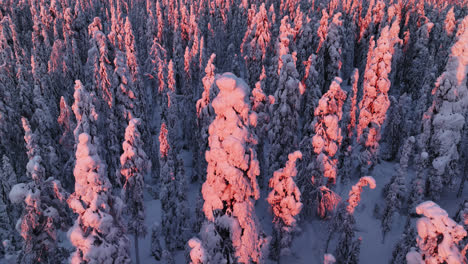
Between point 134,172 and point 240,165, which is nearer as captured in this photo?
point 240,165

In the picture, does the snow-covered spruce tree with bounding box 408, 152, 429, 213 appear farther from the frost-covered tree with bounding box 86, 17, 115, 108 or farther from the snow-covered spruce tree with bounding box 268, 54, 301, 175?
the frost-covered tree with bounding box 86, 17, 115, 108

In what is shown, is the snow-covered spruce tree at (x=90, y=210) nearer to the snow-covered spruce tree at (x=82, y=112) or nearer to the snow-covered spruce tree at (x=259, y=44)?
the snow-covered spruce tree at (x=82, y=112)

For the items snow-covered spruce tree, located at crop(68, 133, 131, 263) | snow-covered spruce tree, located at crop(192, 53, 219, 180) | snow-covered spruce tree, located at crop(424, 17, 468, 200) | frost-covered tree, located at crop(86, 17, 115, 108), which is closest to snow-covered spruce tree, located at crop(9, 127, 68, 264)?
snow-covered spruce tree, located at crop(68, 133, 131, 263)

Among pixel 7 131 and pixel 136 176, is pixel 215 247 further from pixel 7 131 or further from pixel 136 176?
pixel 7 131

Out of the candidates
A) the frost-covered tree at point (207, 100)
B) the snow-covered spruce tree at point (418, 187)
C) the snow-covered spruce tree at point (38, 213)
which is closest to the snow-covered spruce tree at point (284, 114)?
the frost-covered tree at point (207, 100)

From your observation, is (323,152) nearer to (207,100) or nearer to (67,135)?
(207,100)

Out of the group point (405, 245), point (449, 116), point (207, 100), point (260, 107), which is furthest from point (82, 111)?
point (449, 116)

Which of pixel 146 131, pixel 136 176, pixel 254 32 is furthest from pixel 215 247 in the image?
pixel 254 32
